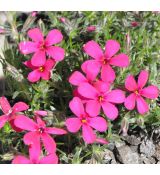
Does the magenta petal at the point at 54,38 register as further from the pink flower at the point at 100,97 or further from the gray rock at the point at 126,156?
the gray rock at the point at 126,156

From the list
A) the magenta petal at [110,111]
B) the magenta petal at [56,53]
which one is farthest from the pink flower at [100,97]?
the magenta petal at [56,53]

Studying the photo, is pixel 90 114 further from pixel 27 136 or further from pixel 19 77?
pixel 19 77

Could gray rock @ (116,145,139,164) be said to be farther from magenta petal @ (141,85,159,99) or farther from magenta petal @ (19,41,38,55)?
magenta petal @ (19,41,38,55)

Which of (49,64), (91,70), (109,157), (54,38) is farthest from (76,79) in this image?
(109,157)

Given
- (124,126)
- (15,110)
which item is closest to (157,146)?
(124,126)

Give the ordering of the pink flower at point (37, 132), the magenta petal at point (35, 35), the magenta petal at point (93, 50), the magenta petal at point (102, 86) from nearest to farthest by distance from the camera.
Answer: the pink flower at point (37, 132) < the magenta petal at point (102, 86) < the magenta petal at point (93, 50) < the magenta petal at point (35, 35)

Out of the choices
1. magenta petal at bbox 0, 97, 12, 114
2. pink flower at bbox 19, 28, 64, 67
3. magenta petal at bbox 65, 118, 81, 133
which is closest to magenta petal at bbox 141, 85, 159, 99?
magenta petal at bbox 65, 118, 81, 133

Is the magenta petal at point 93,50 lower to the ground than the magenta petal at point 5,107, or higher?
higher

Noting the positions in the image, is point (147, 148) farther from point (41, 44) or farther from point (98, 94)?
point (41, 44)
